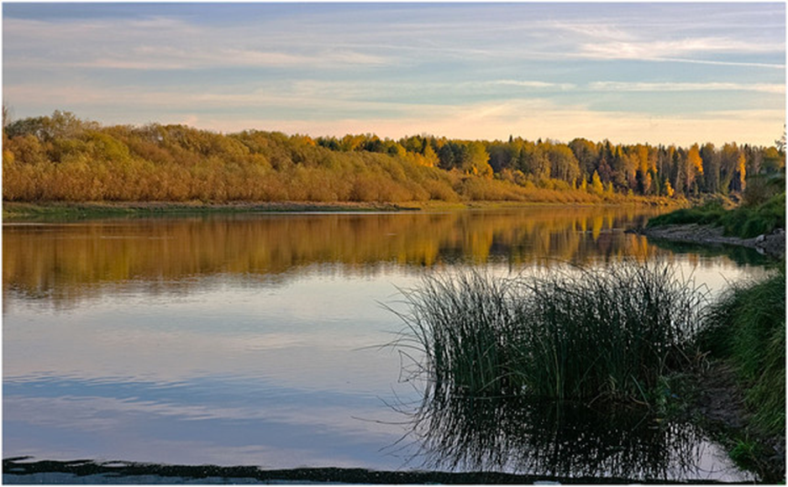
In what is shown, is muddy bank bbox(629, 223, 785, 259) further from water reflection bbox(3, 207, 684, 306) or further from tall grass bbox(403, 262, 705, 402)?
tall grass bbox(403, 262, 705, 402)

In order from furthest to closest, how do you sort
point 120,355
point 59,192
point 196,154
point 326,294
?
point 196,154 → point 59,192 → point 326,294 → point 120,355

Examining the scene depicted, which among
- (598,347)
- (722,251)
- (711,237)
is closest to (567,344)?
(598,347)

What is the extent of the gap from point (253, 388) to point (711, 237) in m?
28.4

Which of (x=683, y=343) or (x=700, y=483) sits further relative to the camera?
(x=683, y=343)

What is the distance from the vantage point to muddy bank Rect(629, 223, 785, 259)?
28.3 m

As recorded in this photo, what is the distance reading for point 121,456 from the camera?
7.05 meters

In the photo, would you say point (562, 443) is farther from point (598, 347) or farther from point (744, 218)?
point (744, 218)

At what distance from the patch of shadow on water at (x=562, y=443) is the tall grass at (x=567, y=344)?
251mm

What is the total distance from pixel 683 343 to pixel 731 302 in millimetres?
919

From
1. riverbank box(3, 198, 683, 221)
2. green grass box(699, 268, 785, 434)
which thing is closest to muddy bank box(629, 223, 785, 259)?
green grass box(699, 268, 785, 434)

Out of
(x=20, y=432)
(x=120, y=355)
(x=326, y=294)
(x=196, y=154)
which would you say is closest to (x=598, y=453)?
(x=20, y=432)

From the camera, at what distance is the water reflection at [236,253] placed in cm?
1903

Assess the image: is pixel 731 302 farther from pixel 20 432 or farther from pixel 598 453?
pixel 20 432

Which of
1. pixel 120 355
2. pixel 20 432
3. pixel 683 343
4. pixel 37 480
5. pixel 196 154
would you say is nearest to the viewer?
pixel 37 480
